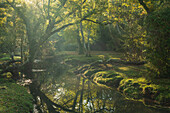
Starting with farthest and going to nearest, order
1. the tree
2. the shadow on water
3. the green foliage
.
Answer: the tree < the green foliage < the shadow on water

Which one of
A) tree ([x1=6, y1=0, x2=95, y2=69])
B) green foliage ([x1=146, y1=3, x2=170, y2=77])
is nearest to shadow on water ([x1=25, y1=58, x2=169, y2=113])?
green foliage ([x1=146, y1=3, x2=170, y2=77])

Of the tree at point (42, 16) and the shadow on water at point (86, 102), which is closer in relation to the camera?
the shadow on water at point (86, 102)

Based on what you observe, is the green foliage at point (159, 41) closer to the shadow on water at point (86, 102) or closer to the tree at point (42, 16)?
the shadow on water at point (86, 102)

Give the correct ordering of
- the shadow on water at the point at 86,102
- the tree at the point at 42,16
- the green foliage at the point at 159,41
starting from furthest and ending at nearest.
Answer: the tree at the point at 42,16 < the green foliage at the point at 159,41 < the shadow on water at the point at 86,102

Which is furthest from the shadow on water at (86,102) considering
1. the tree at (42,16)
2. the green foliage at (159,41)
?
the tree at (42,16)

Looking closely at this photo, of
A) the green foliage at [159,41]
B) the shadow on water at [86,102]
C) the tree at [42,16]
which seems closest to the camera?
the shadow on water at [86,102]

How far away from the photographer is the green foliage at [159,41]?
1003cm

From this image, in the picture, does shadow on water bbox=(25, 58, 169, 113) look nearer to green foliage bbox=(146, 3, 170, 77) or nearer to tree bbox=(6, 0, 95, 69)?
green foliage bbox=(146, 3, 170, 77)

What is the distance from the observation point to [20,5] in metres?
18.8


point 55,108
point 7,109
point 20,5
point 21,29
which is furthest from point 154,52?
point 21,29

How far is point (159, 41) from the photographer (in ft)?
34.1

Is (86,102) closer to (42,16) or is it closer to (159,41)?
(159,41)

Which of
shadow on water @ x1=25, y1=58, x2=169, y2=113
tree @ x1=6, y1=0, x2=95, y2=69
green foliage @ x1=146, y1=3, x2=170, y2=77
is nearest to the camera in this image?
shadow on water @ x1=25, y1=58, x2=169, y2=113

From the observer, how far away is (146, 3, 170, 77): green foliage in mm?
10031
